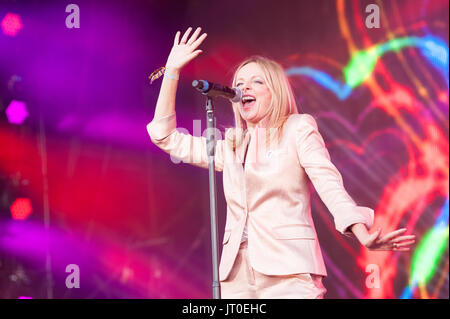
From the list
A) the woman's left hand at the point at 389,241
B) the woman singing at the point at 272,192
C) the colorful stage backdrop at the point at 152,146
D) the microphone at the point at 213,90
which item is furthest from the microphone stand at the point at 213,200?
the colorful stage backdrop at the point at 152,146

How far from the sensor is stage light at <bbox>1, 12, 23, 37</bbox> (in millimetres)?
3314

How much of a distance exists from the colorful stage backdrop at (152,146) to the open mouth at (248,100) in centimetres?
178

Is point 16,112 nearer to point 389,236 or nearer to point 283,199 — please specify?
point 283,199

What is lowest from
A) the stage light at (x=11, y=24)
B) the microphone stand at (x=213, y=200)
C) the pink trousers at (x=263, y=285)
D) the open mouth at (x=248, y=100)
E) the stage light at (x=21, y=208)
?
the pink trousers at (x=263, y=285)

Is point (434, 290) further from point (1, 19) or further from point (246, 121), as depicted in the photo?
point (1, 19)

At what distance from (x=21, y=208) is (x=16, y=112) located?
532mm

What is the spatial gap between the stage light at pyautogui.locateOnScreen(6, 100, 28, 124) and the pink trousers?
197 centimetres

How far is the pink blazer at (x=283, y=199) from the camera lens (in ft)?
5.85

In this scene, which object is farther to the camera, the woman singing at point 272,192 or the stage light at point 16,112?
the stage light at point 16,112

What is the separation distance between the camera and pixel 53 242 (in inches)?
136

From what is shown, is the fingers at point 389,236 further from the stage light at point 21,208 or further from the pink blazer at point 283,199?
the stage light at point 21,208

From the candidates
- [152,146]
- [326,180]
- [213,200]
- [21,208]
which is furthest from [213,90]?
[152,146]

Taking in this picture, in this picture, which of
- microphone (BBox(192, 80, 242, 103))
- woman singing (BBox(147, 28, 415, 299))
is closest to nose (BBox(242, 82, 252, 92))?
woman singing (BBox(147, 28, 415, 299))
